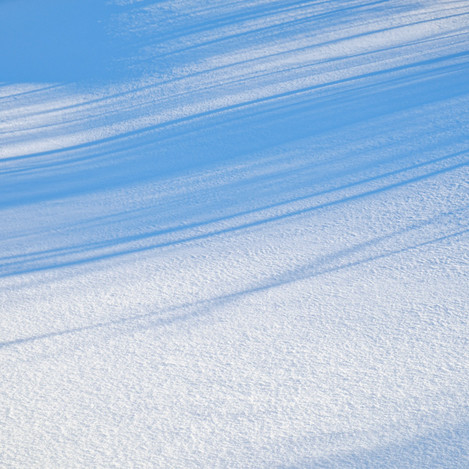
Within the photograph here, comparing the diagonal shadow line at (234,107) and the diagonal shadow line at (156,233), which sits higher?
the diagonal shadow line at (234,107)

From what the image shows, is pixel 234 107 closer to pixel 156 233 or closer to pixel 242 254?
pixel 156 233

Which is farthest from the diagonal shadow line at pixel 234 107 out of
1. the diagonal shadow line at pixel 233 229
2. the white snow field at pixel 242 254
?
the diagonal shadow line at pixel 233 229

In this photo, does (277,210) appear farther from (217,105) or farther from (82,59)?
(82,59)

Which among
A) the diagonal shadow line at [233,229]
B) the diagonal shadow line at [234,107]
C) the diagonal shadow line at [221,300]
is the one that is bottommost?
the diagonal shadow line at [221,300]

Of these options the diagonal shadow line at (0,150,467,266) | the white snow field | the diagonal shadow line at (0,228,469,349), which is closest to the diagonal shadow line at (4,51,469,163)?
the white snow field

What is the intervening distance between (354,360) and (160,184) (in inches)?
128

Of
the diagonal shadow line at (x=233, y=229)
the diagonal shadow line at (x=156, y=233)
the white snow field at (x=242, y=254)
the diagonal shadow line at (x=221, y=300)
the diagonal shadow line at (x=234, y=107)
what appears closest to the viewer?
the white snow field at (x=242, y=254)

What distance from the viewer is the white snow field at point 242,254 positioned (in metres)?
3.44

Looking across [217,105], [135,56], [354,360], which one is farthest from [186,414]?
[135,56]

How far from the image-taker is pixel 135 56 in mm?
10281

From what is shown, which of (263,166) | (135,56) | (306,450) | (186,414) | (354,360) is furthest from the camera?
(135,56)

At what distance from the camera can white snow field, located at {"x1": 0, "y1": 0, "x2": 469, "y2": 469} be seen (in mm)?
3439

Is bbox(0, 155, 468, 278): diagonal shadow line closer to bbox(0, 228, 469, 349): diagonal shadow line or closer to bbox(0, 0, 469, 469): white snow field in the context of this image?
bbox(0, 0, 469, 469): white snow field

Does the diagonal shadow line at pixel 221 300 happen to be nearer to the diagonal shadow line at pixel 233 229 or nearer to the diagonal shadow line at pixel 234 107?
the diagonal shadow line at pixel 233 229
